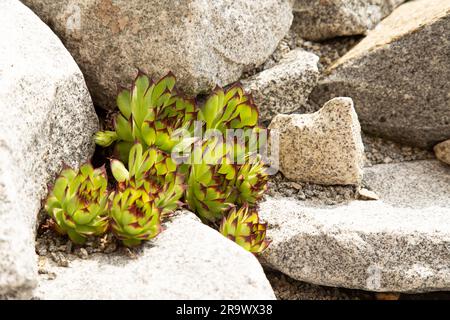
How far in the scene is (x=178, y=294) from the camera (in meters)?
2.72

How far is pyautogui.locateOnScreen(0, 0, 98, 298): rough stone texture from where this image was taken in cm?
256

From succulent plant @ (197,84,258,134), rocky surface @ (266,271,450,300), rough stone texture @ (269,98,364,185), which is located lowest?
rocky surface @ (266,271,450,300)

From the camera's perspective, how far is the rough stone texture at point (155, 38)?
364 cm

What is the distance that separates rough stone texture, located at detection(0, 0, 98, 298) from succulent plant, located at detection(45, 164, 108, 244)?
11cm

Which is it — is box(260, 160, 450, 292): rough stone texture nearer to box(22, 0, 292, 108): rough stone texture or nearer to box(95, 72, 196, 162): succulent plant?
box(95, 72, 196, 162): succulent plant

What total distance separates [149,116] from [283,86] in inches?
37.4

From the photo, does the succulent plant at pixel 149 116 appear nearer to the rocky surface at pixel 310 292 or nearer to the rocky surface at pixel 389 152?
the rocky surface at pixel 310 292

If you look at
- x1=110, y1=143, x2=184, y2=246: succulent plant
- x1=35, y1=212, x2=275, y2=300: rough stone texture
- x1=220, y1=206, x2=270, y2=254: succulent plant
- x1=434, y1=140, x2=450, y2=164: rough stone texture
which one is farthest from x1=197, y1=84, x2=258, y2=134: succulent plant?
x1=434, y1=140, x2=450, y2=164: rough stone texture

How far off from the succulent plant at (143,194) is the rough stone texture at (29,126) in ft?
1.09

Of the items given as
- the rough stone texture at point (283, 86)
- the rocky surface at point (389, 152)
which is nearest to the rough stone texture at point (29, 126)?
the rough stone texture at point (283, 86)

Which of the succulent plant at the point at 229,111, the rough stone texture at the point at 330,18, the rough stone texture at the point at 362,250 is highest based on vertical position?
the rough stone texture at the point at 330,18

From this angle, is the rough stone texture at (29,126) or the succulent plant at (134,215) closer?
the rough stone texture at (29,126)

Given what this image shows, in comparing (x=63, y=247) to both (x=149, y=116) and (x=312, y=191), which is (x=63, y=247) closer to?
(x=149, y=116)
